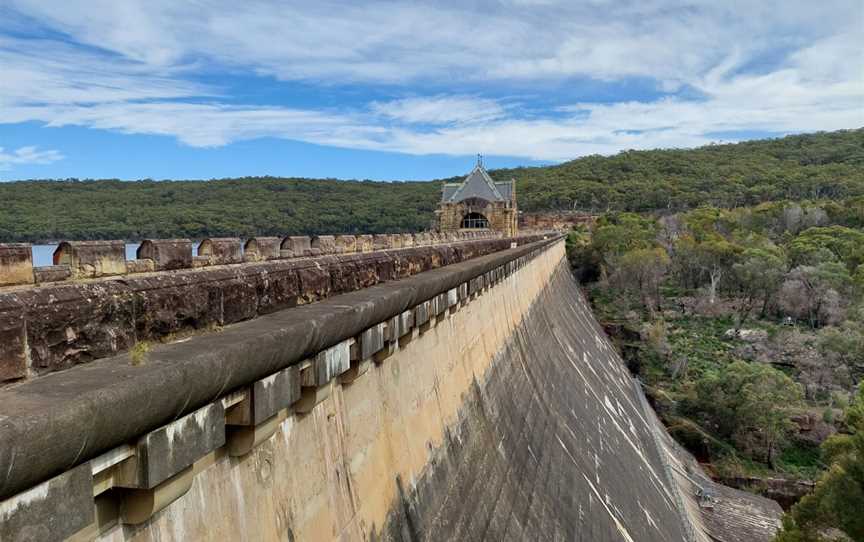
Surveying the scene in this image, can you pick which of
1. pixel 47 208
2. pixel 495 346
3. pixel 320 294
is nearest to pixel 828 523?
pixel 495 346

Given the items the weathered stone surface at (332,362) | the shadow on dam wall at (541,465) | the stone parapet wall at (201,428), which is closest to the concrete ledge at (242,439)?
the stone parapet wall at (201,428)

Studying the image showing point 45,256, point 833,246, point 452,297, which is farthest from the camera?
point 833,246

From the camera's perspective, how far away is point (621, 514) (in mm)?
11391

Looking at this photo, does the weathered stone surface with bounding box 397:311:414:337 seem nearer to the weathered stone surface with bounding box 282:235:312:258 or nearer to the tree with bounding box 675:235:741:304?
the weathered stone surface with bounding box 282:235:312:258

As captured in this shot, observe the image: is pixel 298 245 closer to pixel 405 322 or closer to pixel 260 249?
pixel 260 249

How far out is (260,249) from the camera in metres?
4.95

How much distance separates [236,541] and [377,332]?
2232 millimetres

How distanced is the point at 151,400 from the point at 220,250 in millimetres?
2383

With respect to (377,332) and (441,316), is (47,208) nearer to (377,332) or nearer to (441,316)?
(441,316)

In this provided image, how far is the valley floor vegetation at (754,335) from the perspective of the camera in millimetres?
21859

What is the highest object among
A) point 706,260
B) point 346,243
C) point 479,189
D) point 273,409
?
point 479,189

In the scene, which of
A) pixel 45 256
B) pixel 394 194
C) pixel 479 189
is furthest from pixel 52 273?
pixel 394 194

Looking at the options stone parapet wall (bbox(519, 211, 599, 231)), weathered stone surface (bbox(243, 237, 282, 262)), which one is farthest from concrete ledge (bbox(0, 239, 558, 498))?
stone parapet wall (bbox(519, 211, 599, 231))

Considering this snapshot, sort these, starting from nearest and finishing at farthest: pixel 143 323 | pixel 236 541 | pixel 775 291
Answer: pixel 143 323 < pixel 236 541 < pixel 775 291
